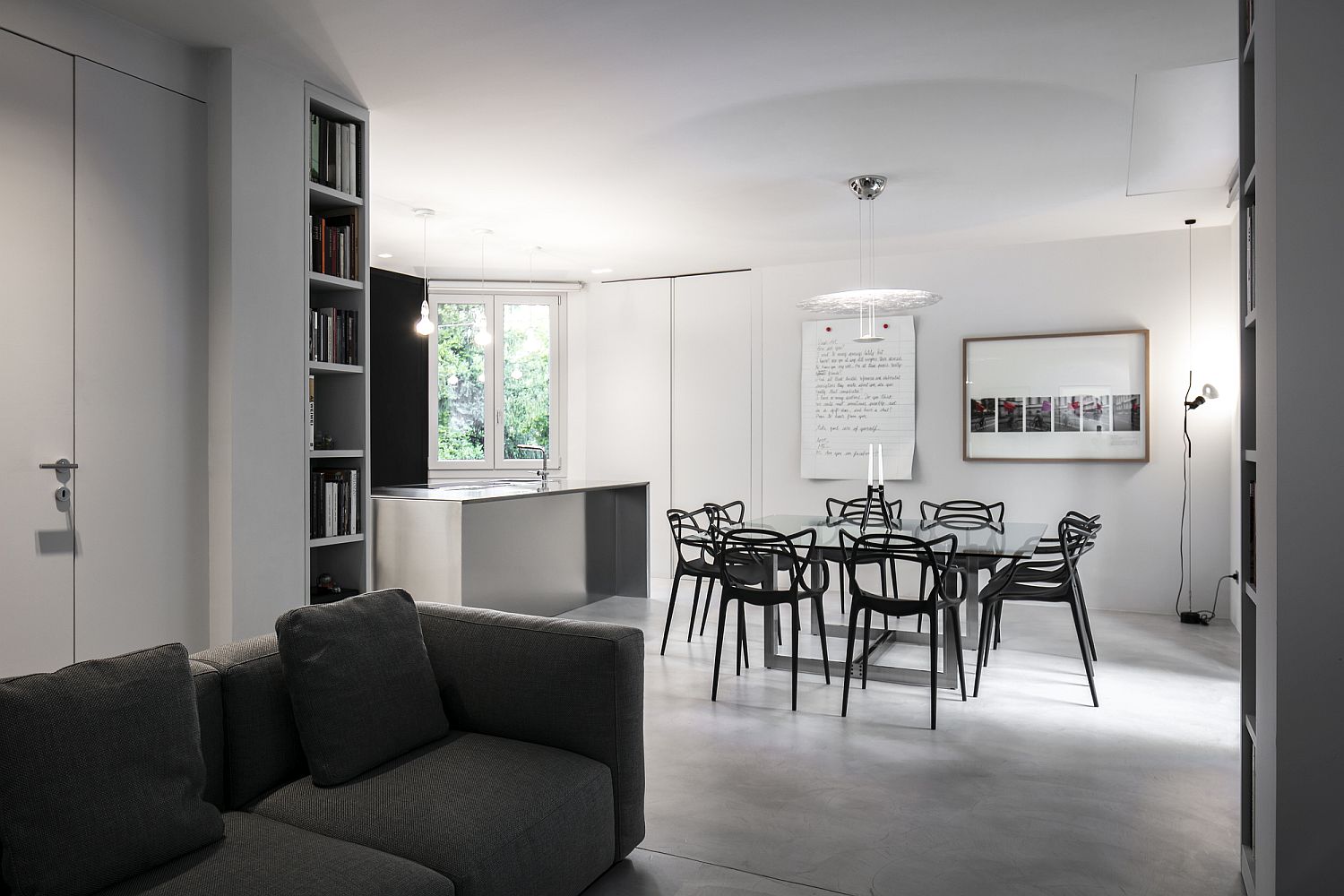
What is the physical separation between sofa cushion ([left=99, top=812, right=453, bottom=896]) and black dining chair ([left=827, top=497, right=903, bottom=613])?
9.21 feet

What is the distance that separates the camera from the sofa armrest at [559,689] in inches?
86.6

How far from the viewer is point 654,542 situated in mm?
7414

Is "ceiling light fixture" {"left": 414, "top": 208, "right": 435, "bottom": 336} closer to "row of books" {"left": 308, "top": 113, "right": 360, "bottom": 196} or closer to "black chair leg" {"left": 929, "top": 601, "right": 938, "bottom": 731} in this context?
"row of books" {"left": 308, "top": 113, "right": 360, "bottom": 196}

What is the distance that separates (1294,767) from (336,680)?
2011mm

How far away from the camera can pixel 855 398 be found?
6711 millimetres

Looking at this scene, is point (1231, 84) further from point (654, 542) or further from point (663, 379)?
point (654, 542)

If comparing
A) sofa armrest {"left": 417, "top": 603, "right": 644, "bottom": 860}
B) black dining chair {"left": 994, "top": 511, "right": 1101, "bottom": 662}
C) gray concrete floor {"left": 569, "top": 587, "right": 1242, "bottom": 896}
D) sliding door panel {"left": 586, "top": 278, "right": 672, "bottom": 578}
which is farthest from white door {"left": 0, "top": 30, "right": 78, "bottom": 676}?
sliding door panel {"left": 586, "top": 278, "right": 672, "bottom": 578}

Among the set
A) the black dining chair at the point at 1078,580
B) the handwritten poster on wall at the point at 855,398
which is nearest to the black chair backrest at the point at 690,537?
the handwritten poster on wall at the point at 855,398

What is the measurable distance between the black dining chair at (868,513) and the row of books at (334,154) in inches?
112

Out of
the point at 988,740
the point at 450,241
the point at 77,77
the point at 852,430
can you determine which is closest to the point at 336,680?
the point at 77,77

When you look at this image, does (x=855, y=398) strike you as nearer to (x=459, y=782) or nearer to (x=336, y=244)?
(x=336, y=244)

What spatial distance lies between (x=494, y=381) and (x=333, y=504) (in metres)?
3.97

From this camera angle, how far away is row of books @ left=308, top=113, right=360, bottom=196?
3.54m

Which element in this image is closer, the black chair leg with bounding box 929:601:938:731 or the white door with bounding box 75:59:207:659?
the white door with bounding box 75:59:207:659
